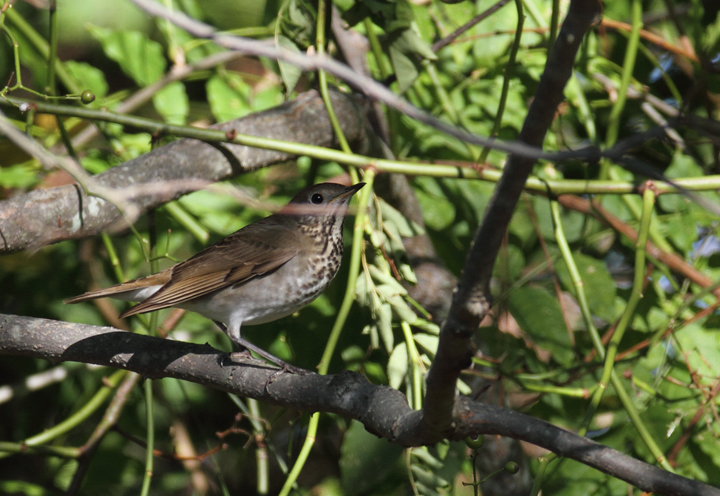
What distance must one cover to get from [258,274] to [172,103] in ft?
4.58

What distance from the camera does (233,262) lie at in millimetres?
3066

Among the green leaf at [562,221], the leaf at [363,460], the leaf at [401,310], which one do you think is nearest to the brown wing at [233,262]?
the leaf at [401,310]

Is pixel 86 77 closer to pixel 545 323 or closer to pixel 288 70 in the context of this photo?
pixel 288 70

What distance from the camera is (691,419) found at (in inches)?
117

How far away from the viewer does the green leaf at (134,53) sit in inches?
149

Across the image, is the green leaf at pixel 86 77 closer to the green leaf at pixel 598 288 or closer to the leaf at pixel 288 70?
the leaf at pixel 288 70

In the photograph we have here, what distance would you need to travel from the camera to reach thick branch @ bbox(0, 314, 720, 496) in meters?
1.51

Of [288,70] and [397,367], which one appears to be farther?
[288,70]

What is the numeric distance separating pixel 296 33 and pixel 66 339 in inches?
65.7

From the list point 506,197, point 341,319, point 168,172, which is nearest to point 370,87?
point 506,197

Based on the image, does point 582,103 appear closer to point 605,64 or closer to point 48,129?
point 605,64

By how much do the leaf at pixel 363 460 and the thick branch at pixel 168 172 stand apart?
1271mm

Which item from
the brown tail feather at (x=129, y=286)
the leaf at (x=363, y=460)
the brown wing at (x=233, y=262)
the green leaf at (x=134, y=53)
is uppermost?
the green leaf at (x=134, y=53)

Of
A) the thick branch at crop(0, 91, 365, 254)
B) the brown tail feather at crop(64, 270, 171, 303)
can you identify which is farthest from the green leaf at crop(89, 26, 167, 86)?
the brown tail feather at crop(64, 270, 171, 303)
